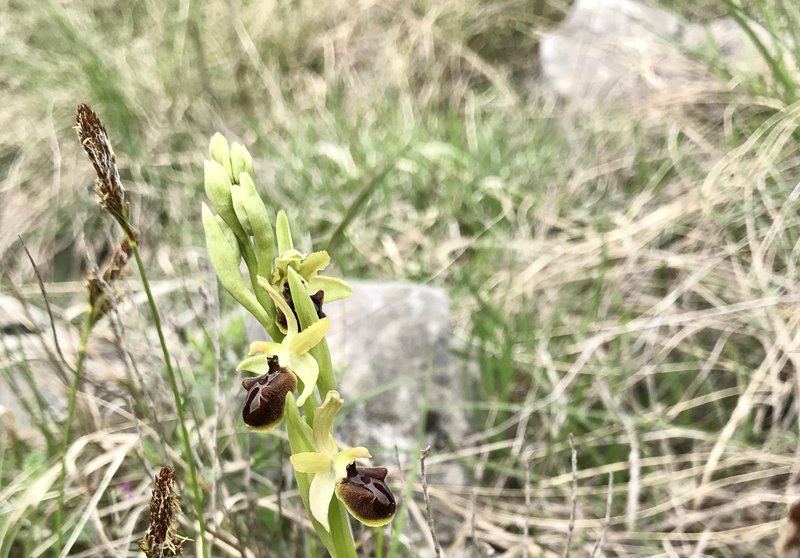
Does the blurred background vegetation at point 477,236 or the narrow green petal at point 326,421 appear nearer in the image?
the narrow green petal at point 326,421

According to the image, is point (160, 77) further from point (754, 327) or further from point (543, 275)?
point (754, 327)

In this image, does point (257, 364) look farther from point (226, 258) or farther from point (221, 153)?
point (221, 153)

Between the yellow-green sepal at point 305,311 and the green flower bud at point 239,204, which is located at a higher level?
the green flower bud at point 239,204

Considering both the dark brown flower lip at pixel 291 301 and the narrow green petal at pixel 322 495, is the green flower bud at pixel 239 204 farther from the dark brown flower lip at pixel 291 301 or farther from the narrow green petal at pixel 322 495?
the narrow green petal at pixel 322 495

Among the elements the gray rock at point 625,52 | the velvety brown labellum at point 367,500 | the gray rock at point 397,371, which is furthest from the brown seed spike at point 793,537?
the gray rock at point 625,52

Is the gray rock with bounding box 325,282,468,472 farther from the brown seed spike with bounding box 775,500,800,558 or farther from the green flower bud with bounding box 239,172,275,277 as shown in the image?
the brown seed spike with bounding box 775,500,800,558

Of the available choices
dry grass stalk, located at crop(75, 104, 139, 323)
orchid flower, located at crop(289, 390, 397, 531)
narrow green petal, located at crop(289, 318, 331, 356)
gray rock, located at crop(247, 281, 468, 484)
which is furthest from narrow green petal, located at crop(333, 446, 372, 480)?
gray rock, located at crop(247, 281, 468, 484)

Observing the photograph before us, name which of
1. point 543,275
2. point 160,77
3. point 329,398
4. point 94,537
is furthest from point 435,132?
point 329,398
